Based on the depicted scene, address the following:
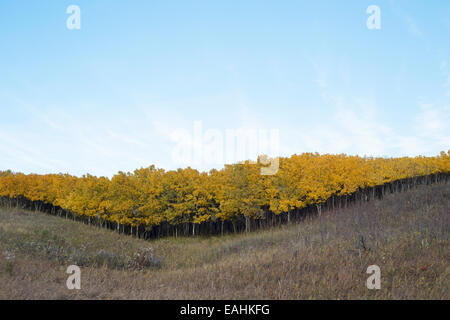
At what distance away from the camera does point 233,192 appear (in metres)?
40.2

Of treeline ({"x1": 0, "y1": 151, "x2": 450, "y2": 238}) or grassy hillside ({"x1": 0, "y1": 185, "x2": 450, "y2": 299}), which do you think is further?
treeline ({"x1": 0, "y1": 151, "x2": 450, "y2": 238})

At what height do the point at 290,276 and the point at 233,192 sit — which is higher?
the point at 233,192

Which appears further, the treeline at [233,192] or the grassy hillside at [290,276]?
the treeline at [233,192]

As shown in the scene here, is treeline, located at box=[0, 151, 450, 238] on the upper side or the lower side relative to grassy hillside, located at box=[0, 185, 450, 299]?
upper

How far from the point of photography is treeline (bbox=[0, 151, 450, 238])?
38.5 metres

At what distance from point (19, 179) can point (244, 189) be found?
150ft

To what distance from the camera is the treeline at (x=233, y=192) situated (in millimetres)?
38500

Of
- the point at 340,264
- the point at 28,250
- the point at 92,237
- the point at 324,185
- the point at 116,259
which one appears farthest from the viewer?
the point at 324,185

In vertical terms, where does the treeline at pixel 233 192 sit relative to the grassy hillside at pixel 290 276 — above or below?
above

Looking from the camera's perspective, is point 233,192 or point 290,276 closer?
point 290,276
